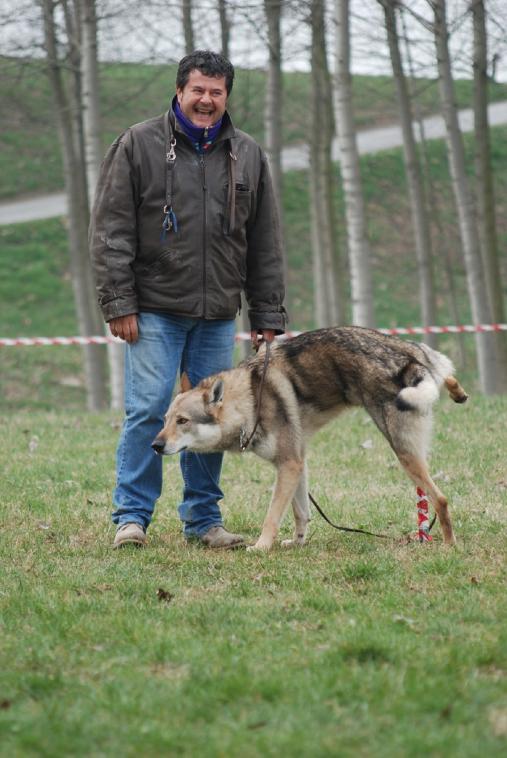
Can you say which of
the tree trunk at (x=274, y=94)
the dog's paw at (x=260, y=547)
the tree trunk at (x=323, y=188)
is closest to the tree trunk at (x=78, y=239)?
the tree trunk at (x=274, y=94)

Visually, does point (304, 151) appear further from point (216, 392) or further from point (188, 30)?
point (216, 392)

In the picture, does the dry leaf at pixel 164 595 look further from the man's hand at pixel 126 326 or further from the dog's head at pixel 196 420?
the man's hand at pixel 126 326

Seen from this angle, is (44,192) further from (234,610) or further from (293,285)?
(234,610)

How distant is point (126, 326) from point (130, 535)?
1205 mm

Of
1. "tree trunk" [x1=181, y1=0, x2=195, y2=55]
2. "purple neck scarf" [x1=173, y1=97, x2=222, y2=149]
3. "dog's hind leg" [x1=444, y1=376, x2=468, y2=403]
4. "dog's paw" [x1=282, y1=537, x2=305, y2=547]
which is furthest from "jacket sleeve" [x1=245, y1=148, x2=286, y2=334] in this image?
"tree trunk" [x1=181, y1=0, x2=195, y2=55]

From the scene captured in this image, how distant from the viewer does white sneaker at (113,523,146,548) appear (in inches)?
243

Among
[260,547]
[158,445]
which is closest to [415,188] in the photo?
[260,547]

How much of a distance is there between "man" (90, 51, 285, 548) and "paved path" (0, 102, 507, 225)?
16328 mm

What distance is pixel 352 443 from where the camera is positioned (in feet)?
31.8

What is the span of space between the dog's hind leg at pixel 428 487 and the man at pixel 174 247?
3.66ft

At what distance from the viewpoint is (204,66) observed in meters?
5.92

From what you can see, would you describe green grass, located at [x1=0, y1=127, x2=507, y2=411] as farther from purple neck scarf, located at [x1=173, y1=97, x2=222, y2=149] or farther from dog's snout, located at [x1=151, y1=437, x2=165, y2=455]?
purple neck scarf, located at [x1=173, y1=97, x2=222, y2=149]

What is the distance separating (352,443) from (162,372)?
3830 mm

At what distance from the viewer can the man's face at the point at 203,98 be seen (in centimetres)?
592
